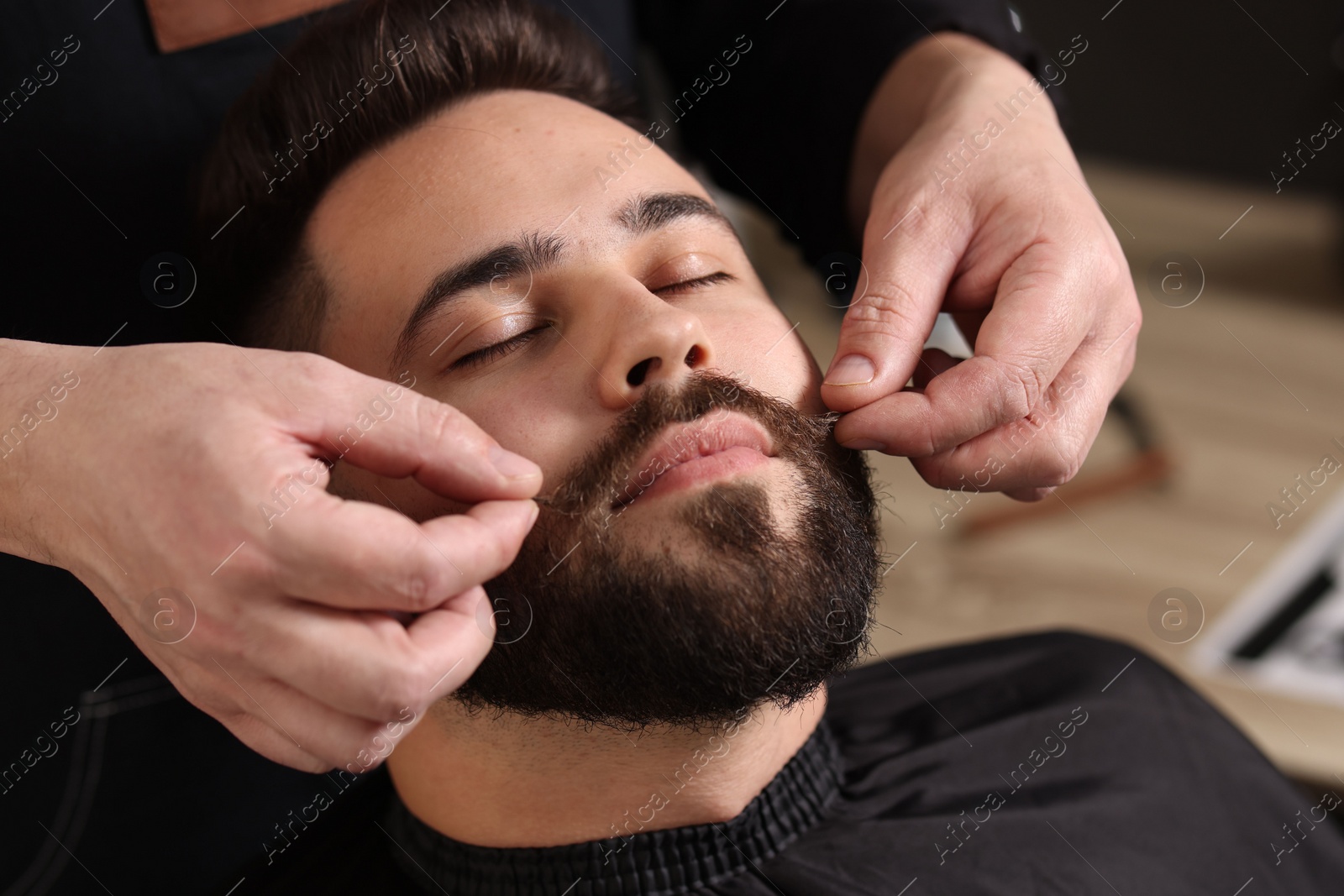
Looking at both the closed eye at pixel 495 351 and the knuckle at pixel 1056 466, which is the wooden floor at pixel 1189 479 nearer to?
the knuckle at pixel 1056 466

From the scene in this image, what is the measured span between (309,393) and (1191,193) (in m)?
3.95

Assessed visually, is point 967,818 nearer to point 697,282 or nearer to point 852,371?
point 852,371

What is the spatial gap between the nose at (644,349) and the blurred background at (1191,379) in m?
0.66

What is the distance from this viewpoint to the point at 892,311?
105cm

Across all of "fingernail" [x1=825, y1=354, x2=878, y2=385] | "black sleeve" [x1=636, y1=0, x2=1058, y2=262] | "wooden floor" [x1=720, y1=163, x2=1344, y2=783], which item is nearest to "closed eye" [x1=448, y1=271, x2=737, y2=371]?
"fingernail" [x1=825, y1=354, x2=878, y2=385]

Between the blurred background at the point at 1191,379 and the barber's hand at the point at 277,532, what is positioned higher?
the barber's hand at the point at 277,532

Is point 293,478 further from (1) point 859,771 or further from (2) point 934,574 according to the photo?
(2) point 934,574

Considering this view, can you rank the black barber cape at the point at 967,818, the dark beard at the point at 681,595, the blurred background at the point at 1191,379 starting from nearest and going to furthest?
1. the dark beard at the point at 681,595
2. the black barber cape at the point at 967,818
3. the blurred background at the point at 1191,379

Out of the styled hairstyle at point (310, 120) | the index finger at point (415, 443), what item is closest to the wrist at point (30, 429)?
the index finger at point (415, 443)

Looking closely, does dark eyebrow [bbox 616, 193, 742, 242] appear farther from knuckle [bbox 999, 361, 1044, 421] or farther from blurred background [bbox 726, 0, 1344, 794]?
blurred background [bbox 726, 0, 1344, 794]

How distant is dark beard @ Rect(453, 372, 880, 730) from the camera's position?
910 mm

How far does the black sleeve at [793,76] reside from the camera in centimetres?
145

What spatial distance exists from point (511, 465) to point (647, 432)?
162 millimetres

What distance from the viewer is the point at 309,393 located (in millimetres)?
754
